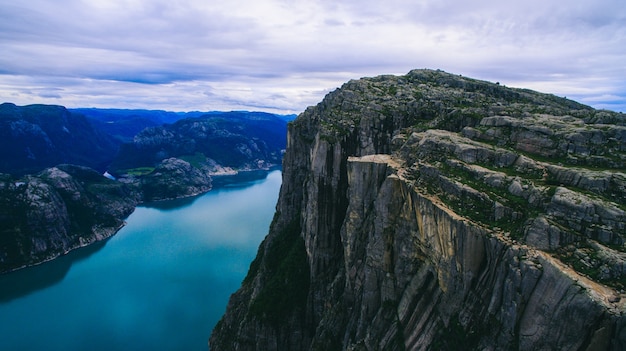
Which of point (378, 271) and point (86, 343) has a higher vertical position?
point (378, 271)

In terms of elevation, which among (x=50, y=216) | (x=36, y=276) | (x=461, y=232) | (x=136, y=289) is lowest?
(x=36, y=276)

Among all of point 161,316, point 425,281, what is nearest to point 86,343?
point 161,316

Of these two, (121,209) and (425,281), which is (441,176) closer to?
(425,281)

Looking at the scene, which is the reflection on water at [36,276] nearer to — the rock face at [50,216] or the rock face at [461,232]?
the rock face at [50,216]

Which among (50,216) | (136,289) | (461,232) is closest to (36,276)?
(50,216)

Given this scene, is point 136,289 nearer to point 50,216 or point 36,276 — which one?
point 36,276

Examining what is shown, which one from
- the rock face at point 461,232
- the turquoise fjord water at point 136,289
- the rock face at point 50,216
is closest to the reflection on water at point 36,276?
the turquoise fjord water at point 136,289

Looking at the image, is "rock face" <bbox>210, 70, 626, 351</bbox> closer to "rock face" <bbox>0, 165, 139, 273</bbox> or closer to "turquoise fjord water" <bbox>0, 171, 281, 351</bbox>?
"turquoise fjord water" <bbox>0, 171, 281, 351</bbox>
